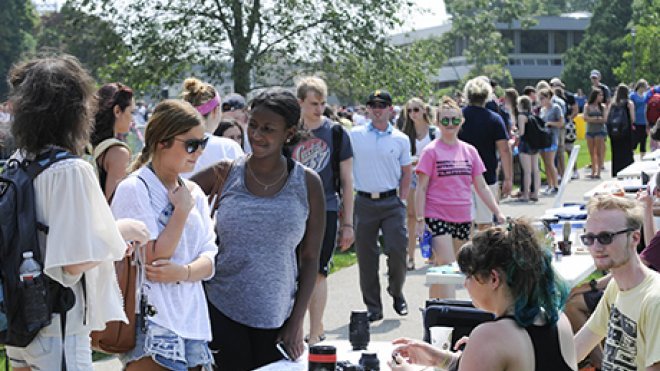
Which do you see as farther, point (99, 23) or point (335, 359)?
point (99, 23)

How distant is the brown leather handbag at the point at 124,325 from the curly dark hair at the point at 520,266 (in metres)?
1.34

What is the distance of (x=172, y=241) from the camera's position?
450cm

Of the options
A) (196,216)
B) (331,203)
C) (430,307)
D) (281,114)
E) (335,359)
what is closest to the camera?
(335,359)

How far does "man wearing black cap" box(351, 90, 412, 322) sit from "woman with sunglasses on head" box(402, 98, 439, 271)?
2.47m

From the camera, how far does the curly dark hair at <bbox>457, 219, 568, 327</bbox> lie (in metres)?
3.78

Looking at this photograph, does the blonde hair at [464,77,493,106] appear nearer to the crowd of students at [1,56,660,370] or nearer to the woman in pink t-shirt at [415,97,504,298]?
the woman in pink t-shirt at [415,97,504,298]

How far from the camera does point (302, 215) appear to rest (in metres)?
5.06

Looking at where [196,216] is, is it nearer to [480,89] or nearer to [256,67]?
[480,89]

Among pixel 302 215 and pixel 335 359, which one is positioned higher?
pixel 302 215

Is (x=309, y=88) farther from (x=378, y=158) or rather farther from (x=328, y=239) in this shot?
(x=378, y=158)

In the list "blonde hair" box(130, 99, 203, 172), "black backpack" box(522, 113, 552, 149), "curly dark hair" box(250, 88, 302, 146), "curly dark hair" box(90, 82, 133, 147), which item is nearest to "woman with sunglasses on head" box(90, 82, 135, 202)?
"curly dark hair" box(90, 82, 133, 147)

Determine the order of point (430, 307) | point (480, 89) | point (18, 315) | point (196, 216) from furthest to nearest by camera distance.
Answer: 1. point (480, 89)
2. point (430, 307)
3. point (196, 216)
4. point (18, 315)

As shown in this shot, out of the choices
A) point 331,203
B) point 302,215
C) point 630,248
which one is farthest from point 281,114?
point 331,203

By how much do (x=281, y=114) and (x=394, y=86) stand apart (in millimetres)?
20888
